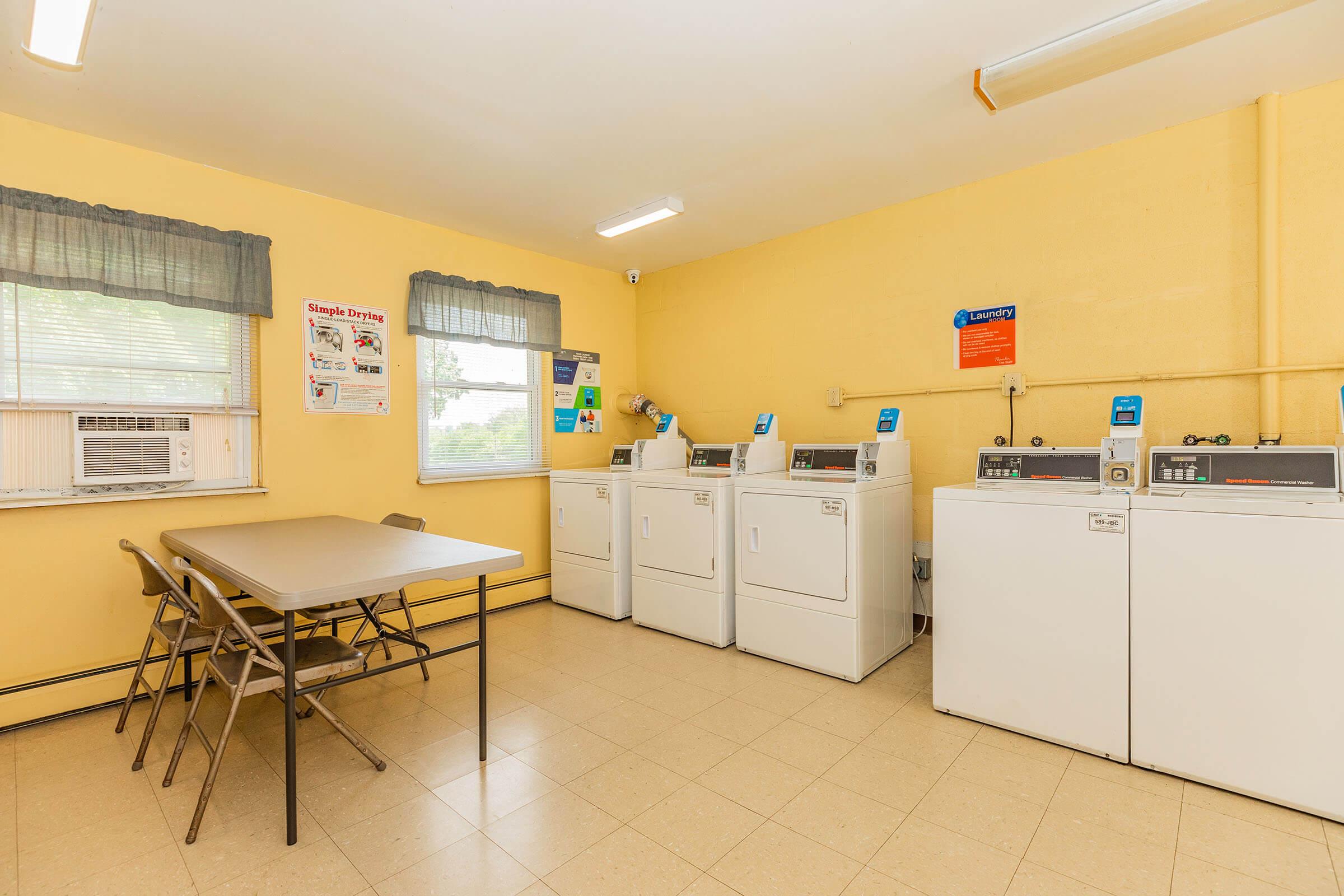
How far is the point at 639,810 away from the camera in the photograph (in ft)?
6.95

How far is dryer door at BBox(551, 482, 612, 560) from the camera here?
169 inches

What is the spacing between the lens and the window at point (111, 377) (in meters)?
2.76

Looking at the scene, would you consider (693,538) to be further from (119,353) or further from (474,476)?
(119,353)

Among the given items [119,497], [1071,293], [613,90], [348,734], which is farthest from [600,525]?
[1071,293]

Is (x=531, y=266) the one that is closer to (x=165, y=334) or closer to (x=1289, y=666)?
(x=165, y=334)

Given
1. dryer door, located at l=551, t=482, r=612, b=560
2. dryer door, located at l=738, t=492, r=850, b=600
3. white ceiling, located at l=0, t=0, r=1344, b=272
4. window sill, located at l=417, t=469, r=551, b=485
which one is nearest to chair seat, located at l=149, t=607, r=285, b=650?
window sill, located at l=417, t=469, r=551, b=485

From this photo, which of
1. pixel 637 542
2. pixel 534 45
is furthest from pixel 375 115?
pixel 637 542

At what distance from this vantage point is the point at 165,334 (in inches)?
124

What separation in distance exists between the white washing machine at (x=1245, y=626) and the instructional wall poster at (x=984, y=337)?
1.26 metres

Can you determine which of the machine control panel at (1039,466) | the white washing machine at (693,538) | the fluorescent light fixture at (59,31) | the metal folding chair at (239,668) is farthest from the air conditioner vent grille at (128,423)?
the machine control panel at (1039,466)

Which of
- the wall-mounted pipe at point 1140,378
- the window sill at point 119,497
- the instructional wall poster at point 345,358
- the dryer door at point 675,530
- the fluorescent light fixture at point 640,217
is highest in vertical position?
the fluorescent light fixture at point 640,217

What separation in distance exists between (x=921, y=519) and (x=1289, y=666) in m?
1.87

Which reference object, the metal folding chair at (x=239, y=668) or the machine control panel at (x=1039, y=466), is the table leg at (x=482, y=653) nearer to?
the metal folding chair at (x=239, y=668)

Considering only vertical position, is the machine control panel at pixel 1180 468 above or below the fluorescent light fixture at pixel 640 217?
below
